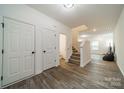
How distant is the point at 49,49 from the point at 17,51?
1.72 meters

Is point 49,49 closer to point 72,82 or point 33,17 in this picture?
point 33,17

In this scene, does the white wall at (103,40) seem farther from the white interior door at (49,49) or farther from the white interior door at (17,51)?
the white interior door at (17,51)

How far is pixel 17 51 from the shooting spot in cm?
293

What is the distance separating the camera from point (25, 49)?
319 centimetres

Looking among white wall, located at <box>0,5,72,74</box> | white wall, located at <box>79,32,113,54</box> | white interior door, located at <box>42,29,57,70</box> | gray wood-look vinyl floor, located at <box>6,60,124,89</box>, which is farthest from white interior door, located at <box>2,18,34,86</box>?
white wall, located at <box>79,32,113,54</box>

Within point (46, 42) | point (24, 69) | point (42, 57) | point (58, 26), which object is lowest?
point (24, 69)

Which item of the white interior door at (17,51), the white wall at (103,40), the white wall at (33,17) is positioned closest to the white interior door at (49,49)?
the white wall at (33,17)

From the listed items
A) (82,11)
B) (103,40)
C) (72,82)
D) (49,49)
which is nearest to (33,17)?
(49,49)

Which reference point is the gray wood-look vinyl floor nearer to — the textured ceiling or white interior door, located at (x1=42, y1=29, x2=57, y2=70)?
white interior door, located at (x1=42, y1=29, x2=57, y2=70)

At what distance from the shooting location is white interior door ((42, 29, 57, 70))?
416cm

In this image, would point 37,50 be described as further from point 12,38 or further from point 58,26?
point 58,26

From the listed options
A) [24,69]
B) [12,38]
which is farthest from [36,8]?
[24,69]

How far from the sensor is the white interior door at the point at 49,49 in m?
4.16

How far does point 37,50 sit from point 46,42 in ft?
2.27
